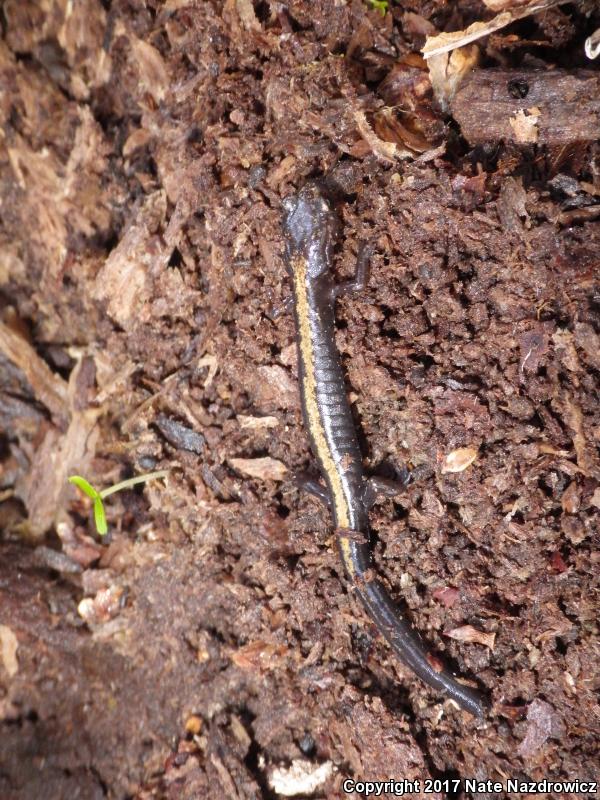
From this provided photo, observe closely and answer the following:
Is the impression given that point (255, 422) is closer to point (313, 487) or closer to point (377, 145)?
point (313, 487)

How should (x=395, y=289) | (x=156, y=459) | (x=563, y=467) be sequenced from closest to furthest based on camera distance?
(x=563, y=467) < (x=395, y=289) < (x=156, y=459)

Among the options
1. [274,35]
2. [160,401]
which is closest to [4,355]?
[160,401]

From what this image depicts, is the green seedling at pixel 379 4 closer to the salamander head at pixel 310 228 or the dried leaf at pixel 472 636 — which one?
the salamander head at pixel 310 228

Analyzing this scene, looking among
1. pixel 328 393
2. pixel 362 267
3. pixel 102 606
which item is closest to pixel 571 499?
pixel 328 393

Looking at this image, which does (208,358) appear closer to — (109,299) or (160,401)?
(160,401)

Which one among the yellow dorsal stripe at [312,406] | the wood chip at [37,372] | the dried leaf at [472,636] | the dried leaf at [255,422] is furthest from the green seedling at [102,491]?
the dried leaf at [472,636]

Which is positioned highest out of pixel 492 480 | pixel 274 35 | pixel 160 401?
pixel 274 35

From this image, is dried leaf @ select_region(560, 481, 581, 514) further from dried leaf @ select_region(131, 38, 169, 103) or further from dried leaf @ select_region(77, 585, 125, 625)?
dried leaf @ select_region(131, 38, 169, 103)
